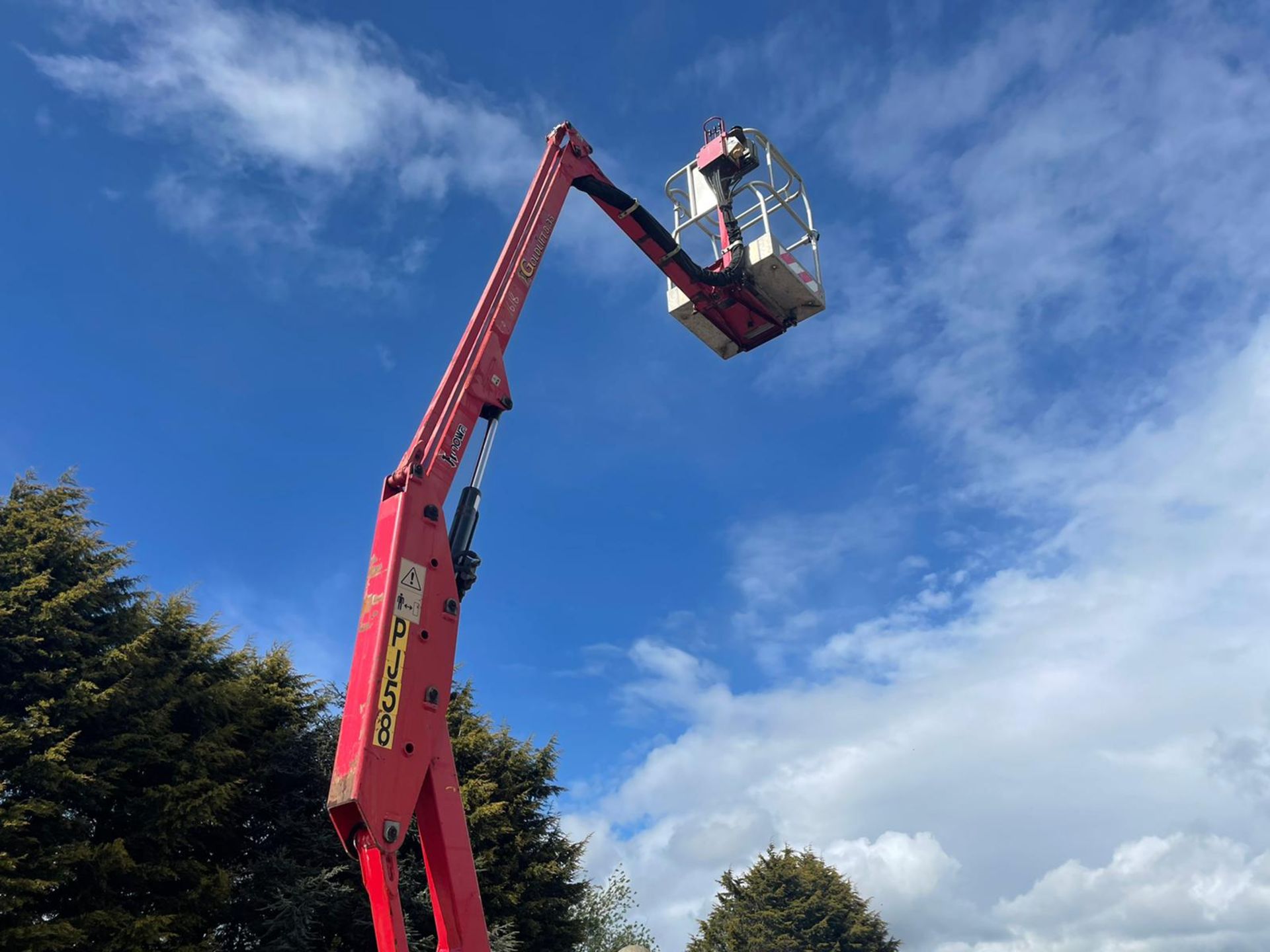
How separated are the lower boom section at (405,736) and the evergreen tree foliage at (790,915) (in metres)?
45.7

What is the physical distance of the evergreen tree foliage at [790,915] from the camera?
153ft

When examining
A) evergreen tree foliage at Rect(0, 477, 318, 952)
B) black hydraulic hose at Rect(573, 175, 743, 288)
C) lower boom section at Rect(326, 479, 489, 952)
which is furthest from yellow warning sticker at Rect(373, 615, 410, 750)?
evergreen tree foliage at Rect(0, 477, 318, 952)

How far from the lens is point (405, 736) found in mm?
6598

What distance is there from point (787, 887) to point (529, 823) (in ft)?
91.8

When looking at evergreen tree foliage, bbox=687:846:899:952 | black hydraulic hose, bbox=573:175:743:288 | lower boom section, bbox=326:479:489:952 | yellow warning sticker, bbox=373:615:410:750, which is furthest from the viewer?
evergreen tree foliage, bbox=687:846:899:952

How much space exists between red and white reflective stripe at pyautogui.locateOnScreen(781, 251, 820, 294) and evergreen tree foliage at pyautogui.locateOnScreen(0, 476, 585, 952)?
13.8 meters

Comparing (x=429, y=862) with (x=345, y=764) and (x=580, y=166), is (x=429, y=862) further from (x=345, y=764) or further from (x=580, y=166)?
(x=580, y=166)

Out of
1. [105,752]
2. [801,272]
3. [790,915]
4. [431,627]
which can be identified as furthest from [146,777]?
[790,915]

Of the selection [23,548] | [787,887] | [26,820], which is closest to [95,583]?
[23,548]

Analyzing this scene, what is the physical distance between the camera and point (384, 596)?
686cm

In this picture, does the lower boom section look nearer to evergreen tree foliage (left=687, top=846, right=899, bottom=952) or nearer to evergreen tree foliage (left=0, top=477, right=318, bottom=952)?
evergreen tree foliage (left=0, top=477, right=318, bottom=952)

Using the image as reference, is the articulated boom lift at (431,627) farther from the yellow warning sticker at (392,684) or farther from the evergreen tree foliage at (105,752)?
the evergreen tree foliage at (105,752)

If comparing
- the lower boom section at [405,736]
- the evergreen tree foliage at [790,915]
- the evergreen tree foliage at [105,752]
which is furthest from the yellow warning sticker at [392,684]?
the evergreen tree foliage at [790,915]

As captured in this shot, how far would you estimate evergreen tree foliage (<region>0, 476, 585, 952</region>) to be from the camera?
14.7 metres
